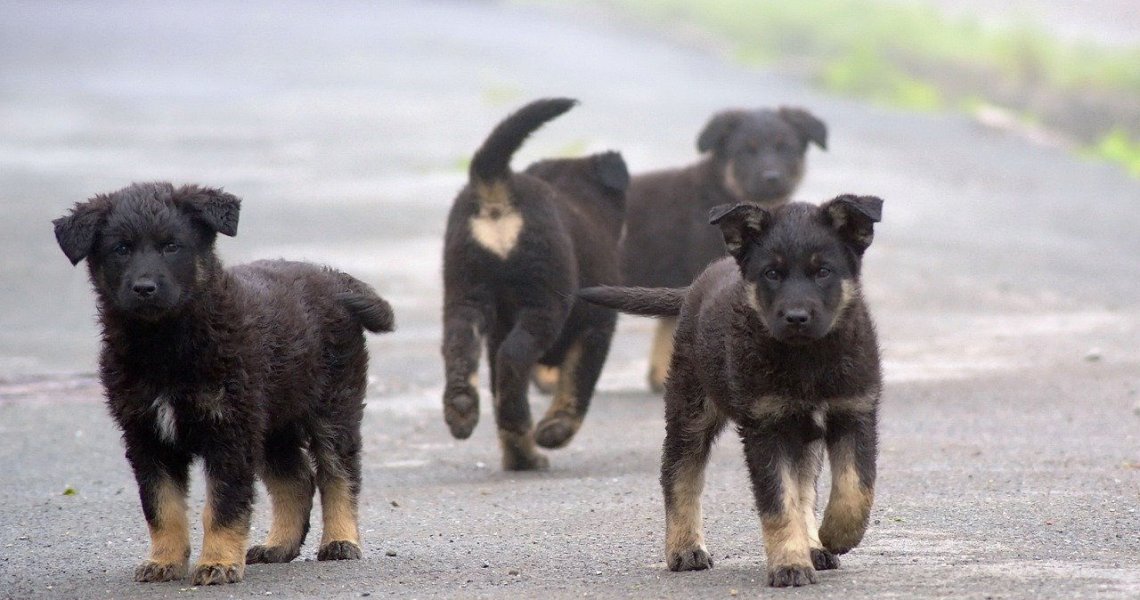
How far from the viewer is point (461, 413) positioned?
938 cm

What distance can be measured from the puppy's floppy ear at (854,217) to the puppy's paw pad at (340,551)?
238 centimetres

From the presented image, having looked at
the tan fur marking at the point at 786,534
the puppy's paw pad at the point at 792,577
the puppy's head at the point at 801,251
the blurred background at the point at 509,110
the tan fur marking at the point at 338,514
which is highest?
the puppy's head at the point at 801,251

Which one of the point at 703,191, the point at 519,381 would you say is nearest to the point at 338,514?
the point at 519,381

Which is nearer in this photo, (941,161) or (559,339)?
(559,339)

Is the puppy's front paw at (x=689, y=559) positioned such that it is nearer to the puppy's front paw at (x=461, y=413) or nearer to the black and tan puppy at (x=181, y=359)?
the black and tan puppy at (x=181, y=359)

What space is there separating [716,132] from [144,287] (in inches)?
282

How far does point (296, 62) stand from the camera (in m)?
32.0

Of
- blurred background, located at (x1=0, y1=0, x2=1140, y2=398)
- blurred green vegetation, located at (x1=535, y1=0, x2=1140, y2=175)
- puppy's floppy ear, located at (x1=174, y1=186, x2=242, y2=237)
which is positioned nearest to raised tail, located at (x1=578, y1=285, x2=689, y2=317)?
puppy's floppy ear, located at (x1=174, y1=186, x2=242, y2=237)

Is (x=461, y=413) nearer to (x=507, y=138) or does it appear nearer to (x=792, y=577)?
(x=507, y=138)

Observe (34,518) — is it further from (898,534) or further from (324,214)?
(324,214)

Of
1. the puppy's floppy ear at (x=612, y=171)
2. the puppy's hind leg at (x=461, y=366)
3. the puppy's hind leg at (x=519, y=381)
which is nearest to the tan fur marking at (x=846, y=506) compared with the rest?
the puppy's hind leg at (x=461, y=366)

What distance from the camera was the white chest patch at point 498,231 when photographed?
9875 mm

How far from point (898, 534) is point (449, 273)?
3.49 meters

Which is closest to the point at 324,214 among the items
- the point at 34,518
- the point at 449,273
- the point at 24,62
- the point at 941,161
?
the point at 941,161
